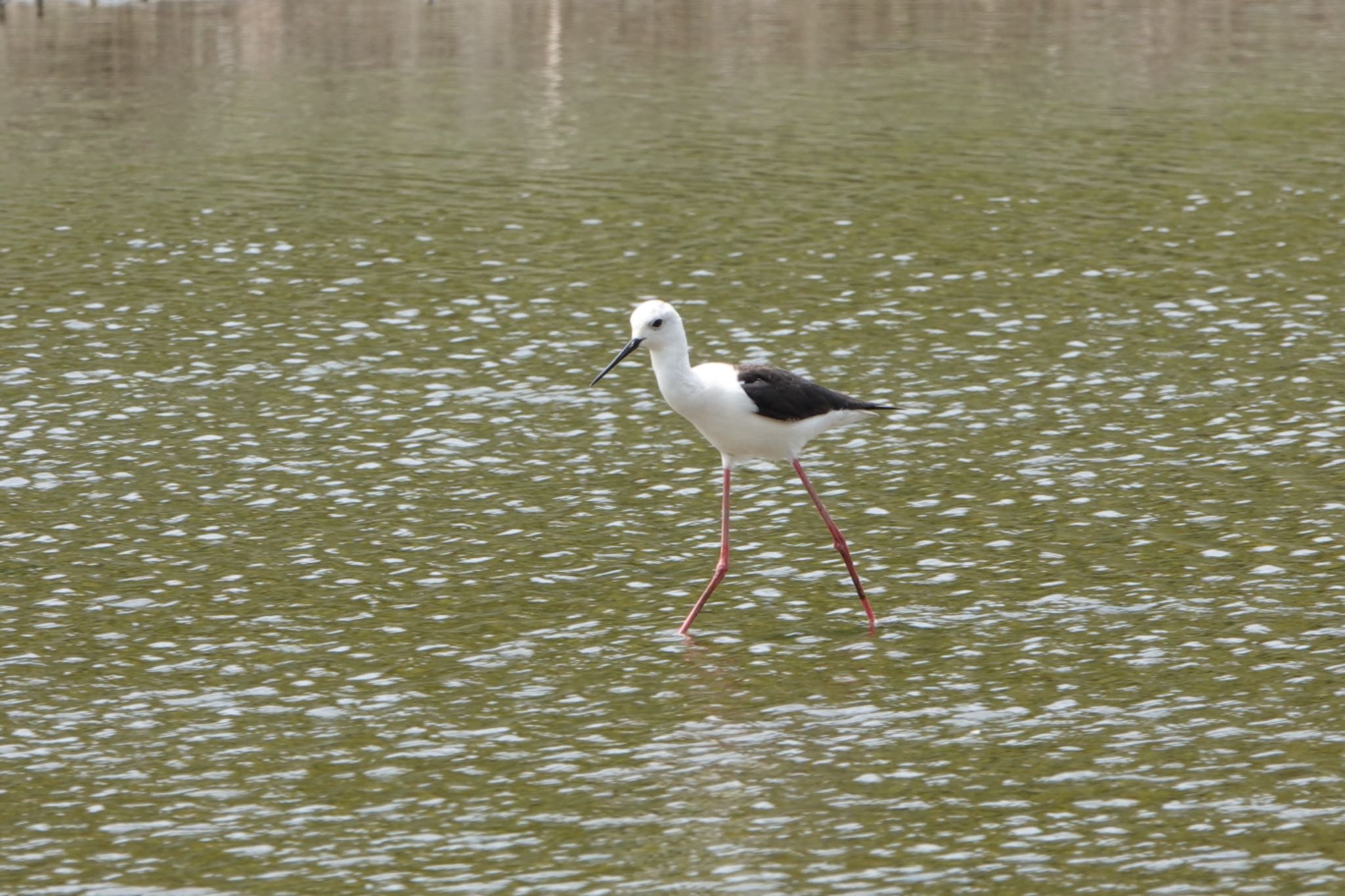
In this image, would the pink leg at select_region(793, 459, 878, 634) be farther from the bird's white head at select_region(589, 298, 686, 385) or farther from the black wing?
the bird's white head at select_region(589, 298, 686, 385)

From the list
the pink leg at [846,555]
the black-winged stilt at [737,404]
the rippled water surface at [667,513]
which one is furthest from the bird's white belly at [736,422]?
the rippled water surface at [667,513]

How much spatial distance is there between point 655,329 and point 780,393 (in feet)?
5.05

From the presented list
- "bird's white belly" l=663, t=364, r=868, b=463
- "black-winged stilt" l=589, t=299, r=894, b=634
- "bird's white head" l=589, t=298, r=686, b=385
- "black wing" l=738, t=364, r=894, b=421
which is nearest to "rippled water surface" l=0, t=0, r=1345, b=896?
"black-winged stilt" l=589, t=299, r=894, b=634

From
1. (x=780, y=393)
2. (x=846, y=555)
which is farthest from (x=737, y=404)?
(x=846, y=555)

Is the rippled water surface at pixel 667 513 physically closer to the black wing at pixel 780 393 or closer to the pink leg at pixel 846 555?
the pink leg at pixel 846 555

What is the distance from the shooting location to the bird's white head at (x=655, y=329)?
18.7 metres

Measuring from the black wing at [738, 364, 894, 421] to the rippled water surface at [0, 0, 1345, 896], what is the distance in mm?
2219

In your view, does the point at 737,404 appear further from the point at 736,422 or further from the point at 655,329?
the point at 655,329

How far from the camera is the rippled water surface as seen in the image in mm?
15547

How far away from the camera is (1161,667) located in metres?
18.2

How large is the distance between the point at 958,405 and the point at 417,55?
143ft

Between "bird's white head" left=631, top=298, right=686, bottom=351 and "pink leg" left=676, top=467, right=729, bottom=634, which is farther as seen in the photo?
"pink leg" left=676, top=467, right=729, bottom=634

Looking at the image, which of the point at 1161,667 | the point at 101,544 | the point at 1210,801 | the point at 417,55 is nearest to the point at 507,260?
the point at 101,544

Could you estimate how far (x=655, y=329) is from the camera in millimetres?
18875
